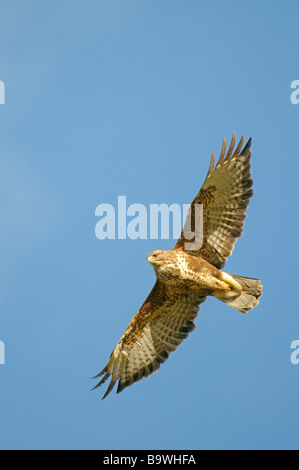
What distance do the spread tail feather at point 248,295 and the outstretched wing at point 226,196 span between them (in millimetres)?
564

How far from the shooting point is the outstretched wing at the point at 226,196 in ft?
38.5

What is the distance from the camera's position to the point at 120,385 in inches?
506

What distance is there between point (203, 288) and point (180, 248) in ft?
2.51

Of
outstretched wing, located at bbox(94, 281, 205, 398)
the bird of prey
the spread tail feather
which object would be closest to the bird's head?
the bird of prey

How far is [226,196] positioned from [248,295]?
1.68m

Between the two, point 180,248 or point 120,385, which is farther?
point 120,385

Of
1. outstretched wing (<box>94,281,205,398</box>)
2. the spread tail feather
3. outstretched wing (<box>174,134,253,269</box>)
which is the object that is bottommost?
outstretched wing (<box>94,281,205,398</box>)

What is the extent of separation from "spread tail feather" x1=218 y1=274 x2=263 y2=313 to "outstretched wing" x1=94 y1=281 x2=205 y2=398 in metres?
0.88

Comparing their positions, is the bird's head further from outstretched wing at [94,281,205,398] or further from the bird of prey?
outstretched wing at [94,281,205,398]

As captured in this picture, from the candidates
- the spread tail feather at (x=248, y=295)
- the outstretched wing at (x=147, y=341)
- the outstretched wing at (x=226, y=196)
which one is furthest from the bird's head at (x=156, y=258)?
the spread tail feather at (x=248, y=295)

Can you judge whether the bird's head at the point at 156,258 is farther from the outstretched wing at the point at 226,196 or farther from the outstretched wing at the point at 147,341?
the outstretched wing at the point at 147,341

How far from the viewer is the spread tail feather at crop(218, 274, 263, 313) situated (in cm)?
1202

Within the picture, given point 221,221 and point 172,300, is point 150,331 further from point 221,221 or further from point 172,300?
point 221,221
